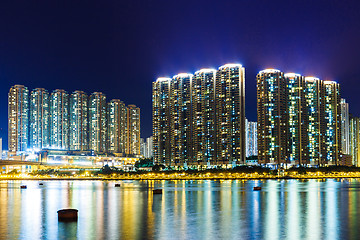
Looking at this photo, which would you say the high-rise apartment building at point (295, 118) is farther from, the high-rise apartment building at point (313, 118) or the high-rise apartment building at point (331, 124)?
the high-rise apartment building at point (331, 124)

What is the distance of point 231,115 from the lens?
14912cm

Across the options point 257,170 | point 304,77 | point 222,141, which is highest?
point 304,77

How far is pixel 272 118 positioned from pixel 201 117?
85.6ft

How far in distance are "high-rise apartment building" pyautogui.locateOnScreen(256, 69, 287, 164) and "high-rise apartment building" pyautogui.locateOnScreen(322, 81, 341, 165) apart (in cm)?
2313

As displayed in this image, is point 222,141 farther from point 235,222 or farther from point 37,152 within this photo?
point 235,222

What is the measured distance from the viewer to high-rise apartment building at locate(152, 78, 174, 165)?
6718 inches

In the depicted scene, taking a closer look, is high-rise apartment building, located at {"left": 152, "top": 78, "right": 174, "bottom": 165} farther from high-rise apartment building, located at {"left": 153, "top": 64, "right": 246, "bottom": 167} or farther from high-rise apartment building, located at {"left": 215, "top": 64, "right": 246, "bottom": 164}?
high-rise apartment building, located at {"left": 215, "top": 64, "right": 246, "bottom": 164}

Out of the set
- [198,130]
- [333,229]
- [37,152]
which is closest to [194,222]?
[333,229]

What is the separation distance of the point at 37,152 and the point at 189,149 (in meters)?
76.5

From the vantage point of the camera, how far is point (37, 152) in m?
199

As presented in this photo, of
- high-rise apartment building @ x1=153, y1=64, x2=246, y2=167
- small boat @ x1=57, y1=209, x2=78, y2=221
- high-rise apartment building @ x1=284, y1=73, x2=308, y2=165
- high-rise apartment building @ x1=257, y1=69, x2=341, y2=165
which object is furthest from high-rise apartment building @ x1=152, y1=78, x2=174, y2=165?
small boat @ x1=57, y1=209, x2=78, y2=221

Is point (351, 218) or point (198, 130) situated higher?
point (198, 130)

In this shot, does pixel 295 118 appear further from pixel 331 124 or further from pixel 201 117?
pixel 201 117

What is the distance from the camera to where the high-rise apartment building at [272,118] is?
147375 mm
